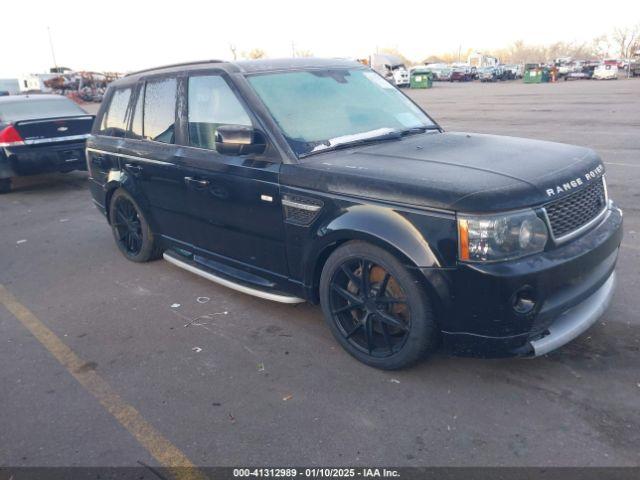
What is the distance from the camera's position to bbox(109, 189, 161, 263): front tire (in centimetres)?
545

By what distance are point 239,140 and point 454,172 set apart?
140 cm

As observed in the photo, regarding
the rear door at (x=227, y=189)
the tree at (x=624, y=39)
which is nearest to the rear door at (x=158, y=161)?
the rear door at (x=227, y=189)

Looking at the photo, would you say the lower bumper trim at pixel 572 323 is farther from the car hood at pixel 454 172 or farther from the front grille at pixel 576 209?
the car hood at pixel 454 172

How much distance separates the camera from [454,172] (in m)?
3.14

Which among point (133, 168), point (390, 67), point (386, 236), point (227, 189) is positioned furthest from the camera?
point (390, 67)

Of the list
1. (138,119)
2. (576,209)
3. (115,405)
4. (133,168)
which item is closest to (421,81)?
(138,119)

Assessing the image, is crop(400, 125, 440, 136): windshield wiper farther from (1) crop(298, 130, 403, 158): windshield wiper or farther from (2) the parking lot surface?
(2) the parking lot surface

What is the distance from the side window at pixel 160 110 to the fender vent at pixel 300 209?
147cm

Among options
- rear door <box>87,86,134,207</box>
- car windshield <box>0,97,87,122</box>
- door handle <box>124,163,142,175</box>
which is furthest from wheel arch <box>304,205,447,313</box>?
car windshield <box>0,97,87,122</box>

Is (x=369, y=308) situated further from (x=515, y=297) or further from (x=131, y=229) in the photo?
(x=131, y=229)

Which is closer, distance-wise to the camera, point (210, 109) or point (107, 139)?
point (210, 109)

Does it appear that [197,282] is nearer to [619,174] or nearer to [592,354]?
[592,354]

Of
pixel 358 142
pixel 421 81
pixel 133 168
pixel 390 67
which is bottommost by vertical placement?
pixel 133 168

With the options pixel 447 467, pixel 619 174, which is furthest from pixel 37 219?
pixel 619 174
